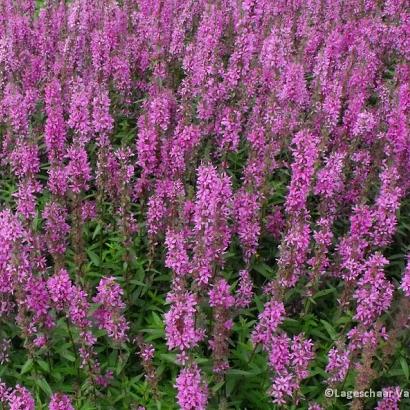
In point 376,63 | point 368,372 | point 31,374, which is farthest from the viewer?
point 376,63

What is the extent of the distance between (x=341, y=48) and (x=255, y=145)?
3050 millimetres

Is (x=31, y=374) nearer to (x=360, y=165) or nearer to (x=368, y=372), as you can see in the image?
(x=368, y=372)

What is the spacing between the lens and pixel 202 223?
16.5 feet

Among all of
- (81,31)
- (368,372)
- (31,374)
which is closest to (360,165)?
(368,372)

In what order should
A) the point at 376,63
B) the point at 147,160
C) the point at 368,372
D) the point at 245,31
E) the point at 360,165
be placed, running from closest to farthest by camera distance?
the point at 368,372
the point at 147,160
the point at 360,165
the point at 245,31
the point at 376,63

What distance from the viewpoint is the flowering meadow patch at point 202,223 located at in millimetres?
4801

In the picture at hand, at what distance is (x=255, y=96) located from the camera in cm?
780

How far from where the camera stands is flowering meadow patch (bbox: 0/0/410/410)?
480 cm

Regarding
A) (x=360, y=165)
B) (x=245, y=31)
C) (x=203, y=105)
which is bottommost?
(x=360, y=165)

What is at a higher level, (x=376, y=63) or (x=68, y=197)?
(x=376, y=63)

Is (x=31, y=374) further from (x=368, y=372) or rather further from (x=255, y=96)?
(x=255, y=96)

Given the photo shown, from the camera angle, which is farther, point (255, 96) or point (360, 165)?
point (255, 96)

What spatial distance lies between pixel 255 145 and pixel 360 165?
138 centimetres

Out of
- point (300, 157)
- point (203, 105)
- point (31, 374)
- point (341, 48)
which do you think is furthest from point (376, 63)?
point (31, 374)
